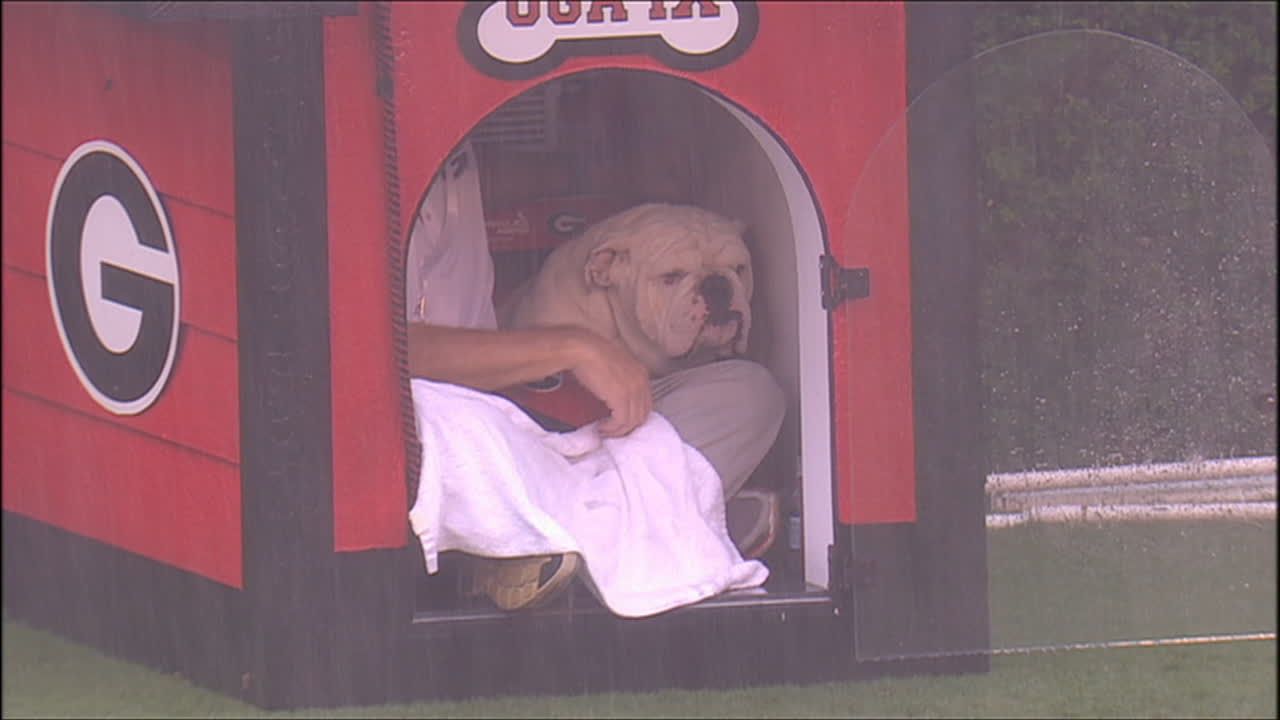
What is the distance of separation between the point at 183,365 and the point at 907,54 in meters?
1.95

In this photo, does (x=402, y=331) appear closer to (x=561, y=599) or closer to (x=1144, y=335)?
(x=561, y=599)

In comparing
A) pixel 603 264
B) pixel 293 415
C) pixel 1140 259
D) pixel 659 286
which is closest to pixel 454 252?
pixel 603 264

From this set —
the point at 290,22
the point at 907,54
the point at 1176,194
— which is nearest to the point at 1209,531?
the point at 1176,194

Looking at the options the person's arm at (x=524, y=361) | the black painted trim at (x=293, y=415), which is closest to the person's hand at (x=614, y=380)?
the person's arm at (x=524, y=361)

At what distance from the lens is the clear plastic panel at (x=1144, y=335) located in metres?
4.26

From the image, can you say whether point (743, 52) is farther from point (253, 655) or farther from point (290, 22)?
point (253, 655)

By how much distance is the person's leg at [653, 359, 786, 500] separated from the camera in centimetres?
509

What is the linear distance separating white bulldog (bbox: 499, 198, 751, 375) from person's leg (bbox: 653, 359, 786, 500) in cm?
11

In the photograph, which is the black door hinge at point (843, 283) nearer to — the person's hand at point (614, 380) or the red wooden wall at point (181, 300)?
the person's hand at point (614, 380)

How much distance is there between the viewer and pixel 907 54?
4703 mm

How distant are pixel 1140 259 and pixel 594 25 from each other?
1.38 meters

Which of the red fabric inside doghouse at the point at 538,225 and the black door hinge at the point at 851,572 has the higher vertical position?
the red fabric inside doghouse at the point at 538,225

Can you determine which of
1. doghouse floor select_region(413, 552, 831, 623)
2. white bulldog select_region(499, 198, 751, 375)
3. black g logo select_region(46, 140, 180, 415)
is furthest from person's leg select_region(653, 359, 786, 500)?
black g logo select_region(46, 140, 180, 415)

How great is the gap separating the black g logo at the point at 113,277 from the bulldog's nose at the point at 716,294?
1.37 meters
